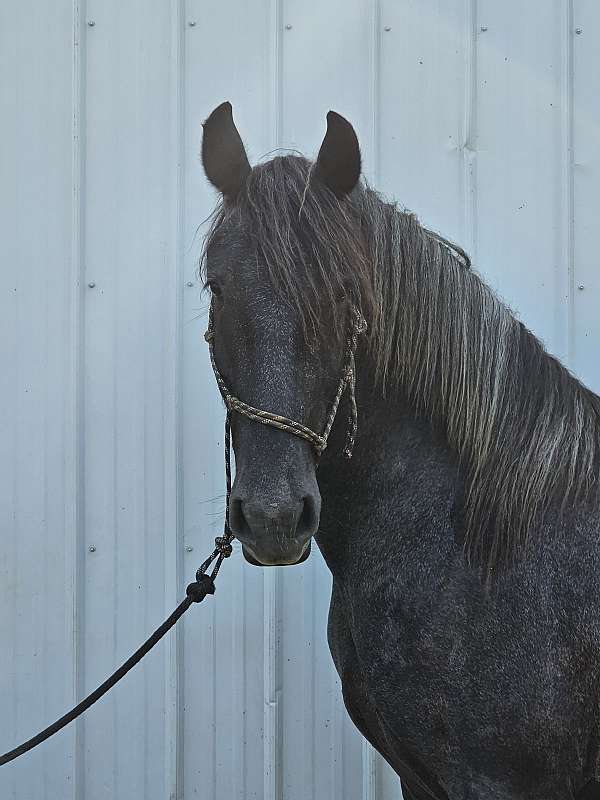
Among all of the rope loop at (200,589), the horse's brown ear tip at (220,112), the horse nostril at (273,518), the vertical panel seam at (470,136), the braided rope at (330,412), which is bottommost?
the rope loop at (200,589)

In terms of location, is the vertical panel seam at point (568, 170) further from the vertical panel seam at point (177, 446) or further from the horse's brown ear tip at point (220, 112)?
the horse's brown ear tip at point (220, 112)

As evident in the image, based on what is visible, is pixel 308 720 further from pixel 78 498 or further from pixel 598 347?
pixel 598 347

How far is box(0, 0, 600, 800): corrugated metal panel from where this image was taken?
2.97m

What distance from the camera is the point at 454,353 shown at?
5.85ft

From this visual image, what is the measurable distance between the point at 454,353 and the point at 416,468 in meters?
0.26

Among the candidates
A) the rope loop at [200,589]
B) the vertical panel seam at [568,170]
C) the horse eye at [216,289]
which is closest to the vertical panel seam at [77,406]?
the rope loop at [200,589]

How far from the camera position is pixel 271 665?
296 centimetres

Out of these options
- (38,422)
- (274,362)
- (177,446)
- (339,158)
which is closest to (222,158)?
(339,158)

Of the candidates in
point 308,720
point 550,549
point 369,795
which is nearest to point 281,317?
point 550,549

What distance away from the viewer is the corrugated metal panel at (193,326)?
2.97 metres

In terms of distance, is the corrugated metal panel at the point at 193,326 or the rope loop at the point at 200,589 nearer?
the rope loop at the point at 200,589

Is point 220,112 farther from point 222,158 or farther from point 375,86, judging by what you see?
point 375,86

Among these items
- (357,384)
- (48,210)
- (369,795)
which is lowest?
(369,795)

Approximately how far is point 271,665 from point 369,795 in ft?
1.94
